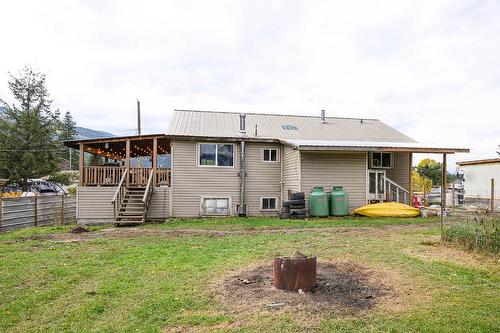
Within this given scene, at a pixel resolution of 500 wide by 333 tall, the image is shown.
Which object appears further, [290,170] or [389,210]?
[290,170]

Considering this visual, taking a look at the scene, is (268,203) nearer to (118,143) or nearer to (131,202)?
(131,202)

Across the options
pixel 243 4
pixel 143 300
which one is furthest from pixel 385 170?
pixel 143 300

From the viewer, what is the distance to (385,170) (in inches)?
687

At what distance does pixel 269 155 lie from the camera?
1709 centimetres

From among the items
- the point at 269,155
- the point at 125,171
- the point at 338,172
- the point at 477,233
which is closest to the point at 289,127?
the point at 269,155

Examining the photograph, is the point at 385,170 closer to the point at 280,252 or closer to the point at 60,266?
the point at 280,252

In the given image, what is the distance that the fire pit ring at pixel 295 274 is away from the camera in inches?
197

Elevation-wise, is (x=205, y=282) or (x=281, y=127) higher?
(x=281, y=127)

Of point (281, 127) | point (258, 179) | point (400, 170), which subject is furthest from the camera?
point (281, 127)

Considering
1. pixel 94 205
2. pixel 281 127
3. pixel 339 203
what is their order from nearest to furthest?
pixel 339 203, pixel 94 205, pixel 281 127

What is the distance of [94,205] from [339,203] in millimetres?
10663

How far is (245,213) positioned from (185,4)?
9.08m

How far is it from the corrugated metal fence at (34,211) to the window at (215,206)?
20.2ft

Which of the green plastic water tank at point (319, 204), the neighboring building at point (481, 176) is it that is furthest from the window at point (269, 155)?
the neighboring building at point (481, 176)
